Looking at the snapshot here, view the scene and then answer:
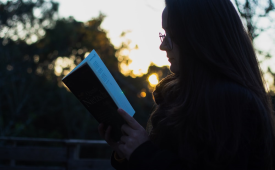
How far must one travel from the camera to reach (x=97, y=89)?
116 centimetres

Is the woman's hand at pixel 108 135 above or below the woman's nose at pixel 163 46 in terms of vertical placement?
below

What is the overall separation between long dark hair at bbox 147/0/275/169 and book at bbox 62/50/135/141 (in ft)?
0.71

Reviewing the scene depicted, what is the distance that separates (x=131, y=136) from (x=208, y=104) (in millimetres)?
344

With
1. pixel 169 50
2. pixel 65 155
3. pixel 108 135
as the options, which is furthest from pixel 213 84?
pixel 65 155

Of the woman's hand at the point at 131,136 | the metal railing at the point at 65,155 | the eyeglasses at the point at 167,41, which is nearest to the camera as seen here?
the woman's hand at the point at 131,136

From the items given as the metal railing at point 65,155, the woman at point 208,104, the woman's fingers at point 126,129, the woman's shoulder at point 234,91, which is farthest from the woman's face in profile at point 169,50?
the metal railing at point 65,155

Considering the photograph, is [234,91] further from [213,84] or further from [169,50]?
[169,50]

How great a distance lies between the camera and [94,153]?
42.4 ft

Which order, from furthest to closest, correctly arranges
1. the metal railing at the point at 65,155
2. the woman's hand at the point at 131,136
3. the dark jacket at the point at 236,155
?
the metal railing at the point at 65,155 < the woman's hand at the point at 131,136 < the dark jacket at the point at 236,155

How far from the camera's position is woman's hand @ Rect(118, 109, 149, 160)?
1.11 metres

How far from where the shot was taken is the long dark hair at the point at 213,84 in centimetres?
101

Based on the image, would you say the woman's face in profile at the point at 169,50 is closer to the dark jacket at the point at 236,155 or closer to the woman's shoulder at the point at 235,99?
the woman's shoulder at the point at 235,99

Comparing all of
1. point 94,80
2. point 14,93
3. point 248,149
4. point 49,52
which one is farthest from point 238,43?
point 49,52

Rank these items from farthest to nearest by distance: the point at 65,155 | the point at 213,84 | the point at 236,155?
1. the point at 65,155
2. the point at 213,84
3. the point at 236,155
